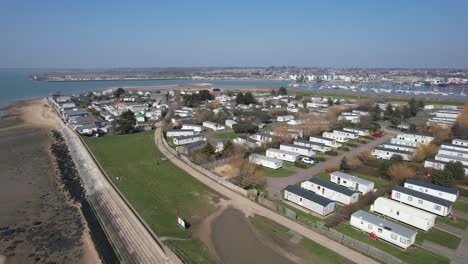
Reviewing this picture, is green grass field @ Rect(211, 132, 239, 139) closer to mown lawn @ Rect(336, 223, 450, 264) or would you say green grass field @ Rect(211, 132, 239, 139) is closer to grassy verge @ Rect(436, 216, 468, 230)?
mown lawn @ Rect(336, 223, 450, 264)

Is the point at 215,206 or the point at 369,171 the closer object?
the point at 215,206

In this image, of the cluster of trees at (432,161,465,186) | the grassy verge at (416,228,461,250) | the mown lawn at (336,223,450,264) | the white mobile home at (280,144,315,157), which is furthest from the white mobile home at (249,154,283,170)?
the grassy verge at (416,228,461,250)

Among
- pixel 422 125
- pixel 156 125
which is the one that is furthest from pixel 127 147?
pixel 422 125

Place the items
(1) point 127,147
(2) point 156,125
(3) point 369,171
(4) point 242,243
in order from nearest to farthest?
(4) point 242,243 → (3) point 369,171 → (1) point 127,147 → (2) point 156,125

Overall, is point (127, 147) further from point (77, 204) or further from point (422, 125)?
point (422, 125)

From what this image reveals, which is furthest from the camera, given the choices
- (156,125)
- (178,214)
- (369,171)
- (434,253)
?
(156,125)

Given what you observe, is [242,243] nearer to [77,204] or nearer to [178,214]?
[178,214]
